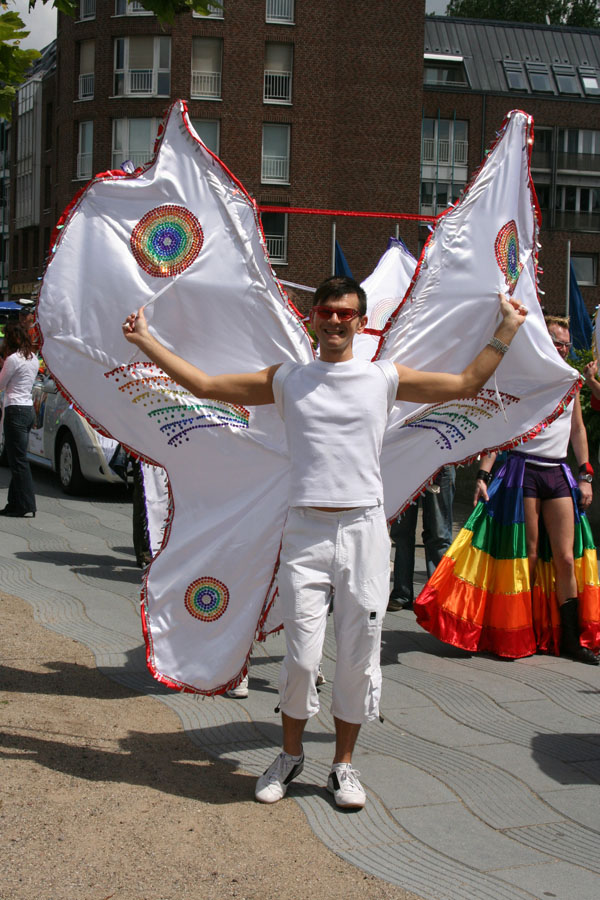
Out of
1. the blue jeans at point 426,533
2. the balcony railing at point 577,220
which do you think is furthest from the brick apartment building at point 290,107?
the blue jeans at point 426,533

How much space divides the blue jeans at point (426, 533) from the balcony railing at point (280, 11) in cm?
3597

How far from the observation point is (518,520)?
6.51 metres

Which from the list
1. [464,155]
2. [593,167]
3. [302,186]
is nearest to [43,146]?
[302,186]

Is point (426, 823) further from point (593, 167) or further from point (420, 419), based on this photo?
point (593, 167)

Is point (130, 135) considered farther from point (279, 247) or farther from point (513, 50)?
point (513, 50)

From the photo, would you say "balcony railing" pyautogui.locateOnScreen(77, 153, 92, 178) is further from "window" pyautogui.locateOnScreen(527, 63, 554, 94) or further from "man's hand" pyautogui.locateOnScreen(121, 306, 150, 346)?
"man's hand" pyautogui.locateOnScreen(121, 306, 150, 346)

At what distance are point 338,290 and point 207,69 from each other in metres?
38.8

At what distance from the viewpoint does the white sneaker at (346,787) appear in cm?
402

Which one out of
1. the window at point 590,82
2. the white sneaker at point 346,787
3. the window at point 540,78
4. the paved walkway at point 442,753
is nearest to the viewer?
the paved walkway at point 442,753

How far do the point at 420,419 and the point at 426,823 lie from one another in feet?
6.04

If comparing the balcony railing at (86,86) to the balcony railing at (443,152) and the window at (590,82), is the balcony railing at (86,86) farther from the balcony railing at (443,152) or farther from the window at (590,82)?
the window at (590,82)

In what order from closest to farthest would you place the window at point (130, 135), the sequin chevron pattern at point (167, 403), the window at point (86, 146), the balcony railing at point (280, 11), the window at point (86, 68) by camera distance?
1. the sequin chevron pattern at point (167, 403)
2. the balcony railing at point (280, 11)
3. the window at point (130, 135)
4. the window at point (86, 68)
5. the window at point (86, 146)

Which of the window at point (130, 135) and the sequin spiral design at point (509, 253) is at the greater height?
the window at point (130, 135)

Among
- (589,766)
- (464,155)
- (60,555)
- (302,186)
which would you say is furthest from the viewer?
(464,155)
